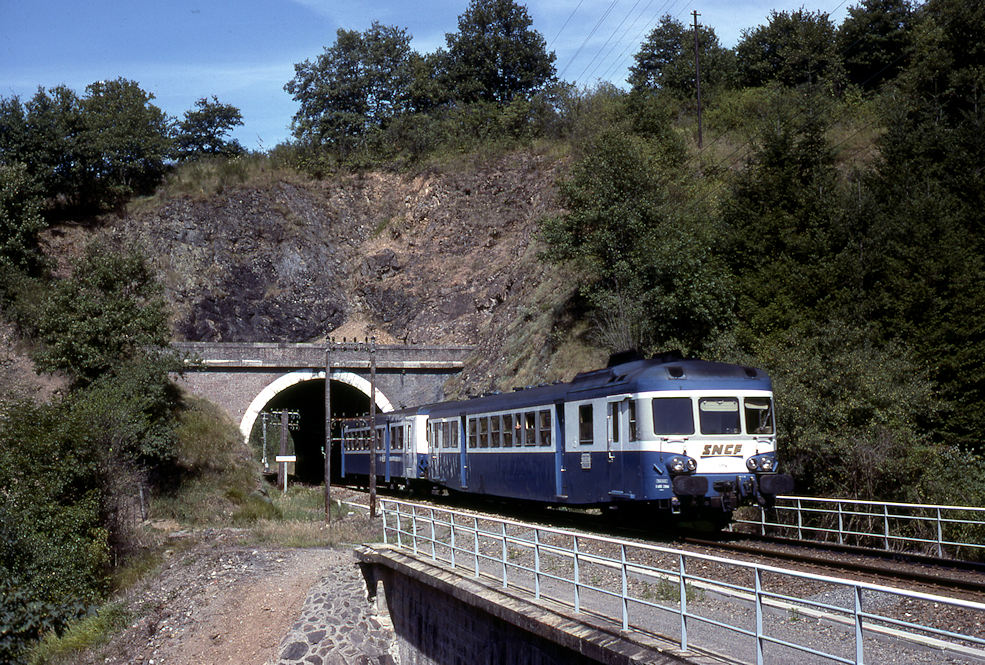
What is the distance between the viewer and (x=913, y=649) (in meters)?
6.69

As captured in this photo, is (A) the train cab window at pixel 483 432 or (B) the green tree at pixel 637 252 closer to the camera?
(A) the train cab window at pixel 483 432

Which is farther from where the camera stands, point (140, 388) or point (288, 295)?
point (288, 295)

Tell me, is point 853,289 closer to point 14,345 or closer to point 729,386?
point 729,386

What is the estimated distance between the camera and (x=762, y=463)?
1645 cm

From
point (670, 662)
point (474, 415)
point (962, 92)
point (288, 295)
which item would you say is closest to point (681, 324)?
point (474, 415)

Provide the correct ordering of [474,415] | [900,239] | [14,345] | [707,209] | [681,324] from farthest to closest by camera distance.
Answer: [14,345], [707,209], [681,324], [900,239], [474,415]

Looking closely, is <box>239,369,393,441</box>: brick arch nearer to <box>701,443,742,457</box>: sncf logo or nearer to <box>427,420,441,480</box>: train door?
<box>427,420,441,480</box>: train door

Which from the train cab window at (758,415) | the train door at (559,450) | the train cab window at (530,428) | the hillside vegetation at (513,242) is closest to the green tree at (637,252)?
the hillside vegetation at (513,242)

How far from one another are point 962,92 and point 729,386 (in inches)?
959

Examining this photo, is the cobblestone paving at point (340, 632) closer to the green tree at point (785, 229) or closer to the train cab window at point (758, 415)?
the train cab window at point (758, 415)

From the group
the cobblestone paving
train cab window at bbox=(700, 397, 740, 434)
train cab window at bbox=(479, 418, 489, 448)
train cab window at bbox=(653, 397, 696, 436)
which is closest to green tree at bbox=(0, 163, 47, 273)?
train cab window at bbox=(479, 418, 489, 448)

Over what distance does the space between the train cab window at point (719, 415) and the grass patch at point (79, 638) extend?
45.3 feet

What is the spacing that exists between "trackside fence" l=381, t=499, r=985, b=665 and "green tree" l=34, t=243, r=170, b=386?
1006 inches

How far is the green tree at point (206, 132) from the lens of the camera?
242 feet
